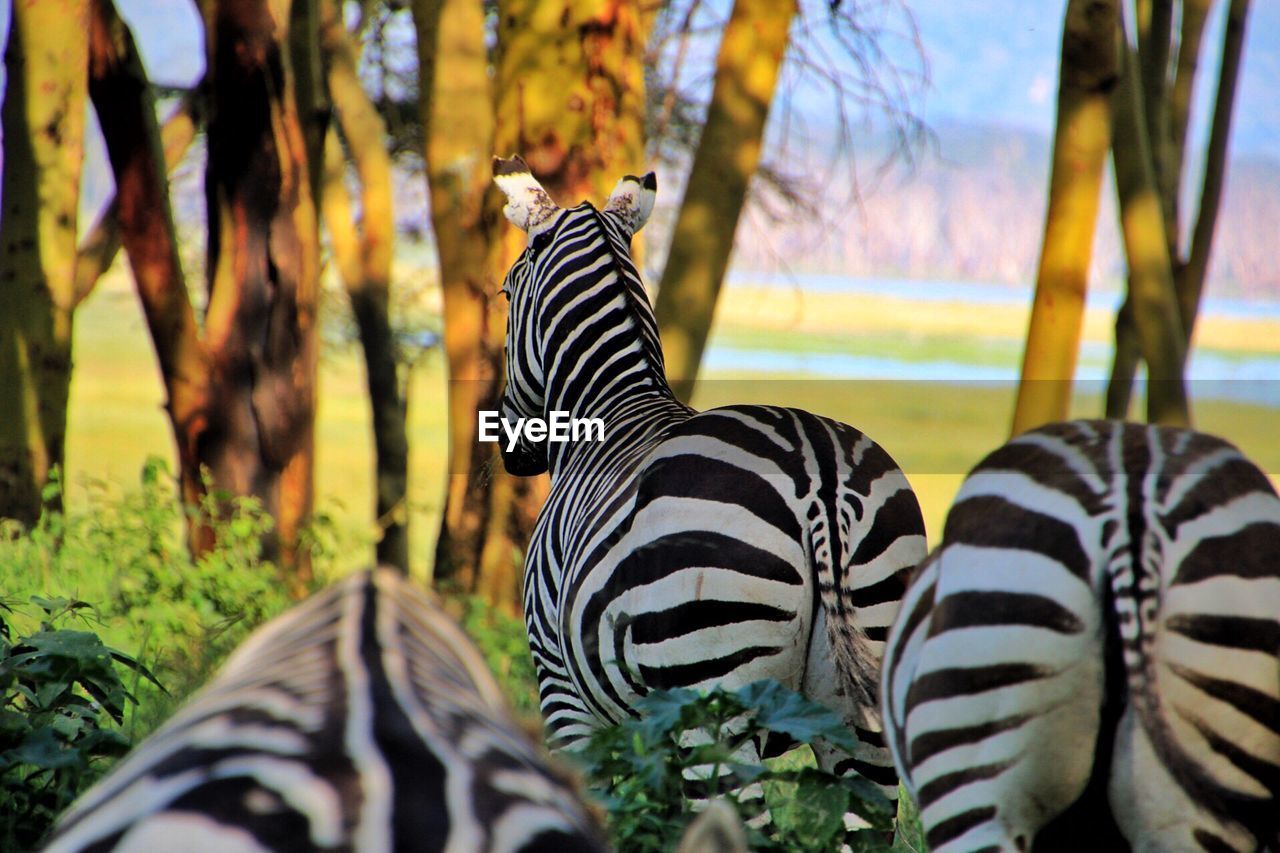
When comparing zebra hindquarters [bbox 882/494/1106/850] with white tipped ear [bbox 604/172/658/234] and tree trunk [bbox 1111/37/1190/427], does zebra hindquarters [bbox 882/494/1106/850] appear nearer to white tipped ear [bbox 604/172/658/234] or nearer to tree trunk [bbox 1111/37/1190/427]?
white tipped ear [bbox 604/172/658/234]

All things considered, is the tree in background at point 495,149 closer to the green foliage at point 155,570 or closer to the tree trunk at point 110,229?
the green foliage at point 155,570

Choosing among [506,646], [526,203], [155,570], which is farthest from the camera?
[506,646]

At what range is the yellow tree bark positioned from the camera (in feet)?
18.5

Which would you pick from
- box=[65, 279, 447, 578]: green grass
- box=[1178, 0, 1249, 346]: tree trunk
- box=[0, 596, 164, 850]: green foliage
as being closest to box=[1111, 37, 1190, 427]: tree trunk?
box=[1178, 0, 1249, 346]: tree trunk

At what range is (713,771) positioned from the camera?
2.59 metres

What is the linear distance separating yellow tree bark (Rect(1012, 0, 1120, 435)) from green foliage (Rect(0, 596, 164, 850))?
13.3ft

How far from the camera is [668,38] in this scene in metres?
12.1

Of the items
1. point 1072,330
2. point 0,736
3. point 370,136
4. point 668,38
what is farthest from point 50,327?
point 668,38

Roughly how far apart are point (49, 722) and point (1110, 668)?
247 centimetres

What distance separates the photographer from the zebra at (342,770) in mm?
1111

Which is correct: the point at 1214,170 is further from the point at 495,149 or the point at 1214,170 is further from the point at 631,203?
the point at 631,203

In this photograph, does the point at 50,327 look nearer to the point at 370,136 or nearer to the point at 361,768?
the point at 370,136

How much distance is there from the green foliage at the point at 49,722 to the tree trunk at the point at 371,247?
6549 mm

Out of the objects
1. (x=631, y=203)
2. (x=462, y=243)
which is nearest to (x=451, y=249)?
(x=462, y=243)
